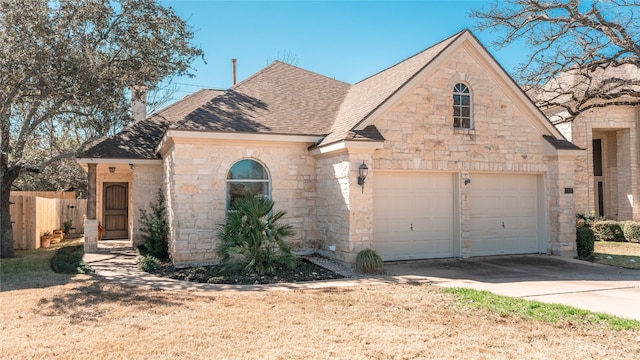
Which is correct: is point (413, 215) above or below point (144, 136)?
below

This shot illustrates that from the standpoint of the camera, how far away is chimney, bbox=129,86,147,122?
15.8 m

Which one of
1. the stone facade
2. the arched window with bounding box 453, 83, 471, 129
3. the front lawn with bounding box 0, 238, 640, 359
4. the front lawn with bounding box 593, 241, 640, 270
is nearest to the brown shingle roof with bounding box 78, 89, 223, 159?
the front lawn with bounding box 0, 238, 640, 359

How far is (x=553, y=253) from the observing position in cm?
1305

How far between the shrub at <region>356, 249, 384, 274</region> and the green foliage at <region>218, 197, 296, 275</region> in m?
1.57

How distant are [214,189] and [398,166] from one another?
4895 mm

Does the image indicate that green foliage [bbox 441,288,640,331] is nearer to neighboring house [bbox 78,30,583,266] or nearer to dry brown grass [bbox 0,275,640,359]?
dry brown grass [bbox 0,275,640,359]

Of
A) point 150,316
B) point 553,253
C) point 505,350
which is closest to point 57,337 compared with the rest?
point 150,316

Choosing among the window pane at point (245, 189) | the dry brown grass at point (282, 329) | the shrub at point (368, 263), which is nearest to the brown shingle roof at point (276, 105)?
the window pane at point (245, 189)

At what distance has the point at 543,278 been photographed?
9664 millimetres

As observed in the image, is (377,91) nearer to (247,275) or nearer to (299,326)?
(247,275)

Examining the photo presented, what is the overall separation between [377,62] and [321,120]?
1304cm

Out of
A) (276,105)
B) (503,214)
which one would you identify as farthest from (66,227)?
(503,214)

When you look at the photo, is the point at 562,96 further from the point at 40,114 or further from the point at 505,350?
the point at 40,114

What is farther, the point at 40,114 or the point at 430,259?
the point at 40,114
